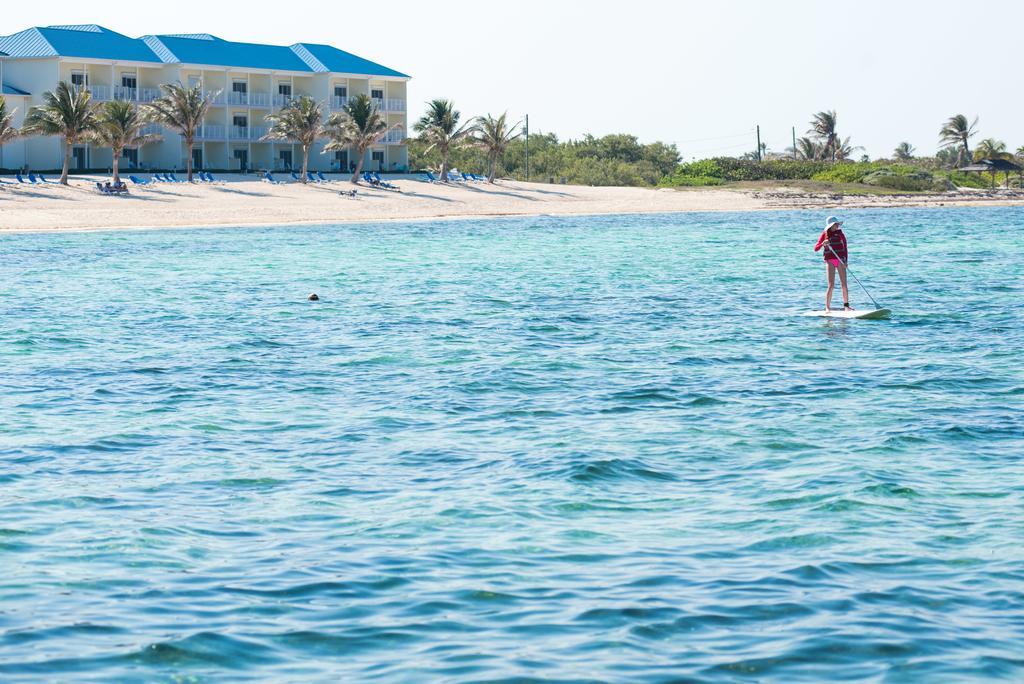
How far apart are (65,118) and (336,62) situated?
2937cm

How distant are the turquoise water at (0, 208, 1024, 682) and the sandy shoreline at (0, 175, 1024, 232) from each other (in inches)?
1421

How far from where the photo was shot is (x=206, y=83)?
8769cm

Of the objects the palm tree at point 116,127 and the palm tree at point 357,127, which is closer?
the palm tree at point 116,127

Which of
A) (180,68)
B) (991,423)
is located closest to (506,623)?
(991,423)

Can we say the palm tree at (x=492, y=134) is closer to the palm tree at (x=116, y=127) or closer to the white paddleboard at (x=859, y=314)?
the palm tree at (x=116, y=127)

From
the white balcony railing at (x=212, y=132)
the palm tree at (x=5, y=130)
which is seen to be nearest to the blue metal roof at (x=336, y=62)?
the white balcony railing at (x=212, y=132)

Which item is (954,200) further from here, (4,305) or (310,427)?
(310,427)

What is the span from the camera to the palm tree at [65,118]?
68.9 meters

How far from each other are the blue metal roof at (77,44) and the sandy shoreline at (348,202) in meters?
11.4

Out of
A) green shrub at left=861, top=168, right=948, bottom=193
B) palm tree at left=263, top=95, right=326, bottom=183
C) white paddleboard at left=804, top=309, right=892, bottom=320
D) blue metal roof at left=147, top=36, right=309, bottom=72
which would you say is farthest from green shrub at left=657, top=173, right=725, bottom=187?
white paddleboard at left=804, top=309, right=892, bottom=320

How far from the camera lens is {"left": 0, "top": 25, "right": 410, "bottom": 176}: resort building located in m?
79.8

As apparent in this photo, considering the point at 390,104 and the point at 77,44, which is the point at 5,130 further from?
the point at 390,104

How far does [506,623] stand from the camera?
8.03 meters

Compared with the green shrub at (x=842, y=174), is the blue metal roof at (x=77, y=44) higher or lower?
higher
